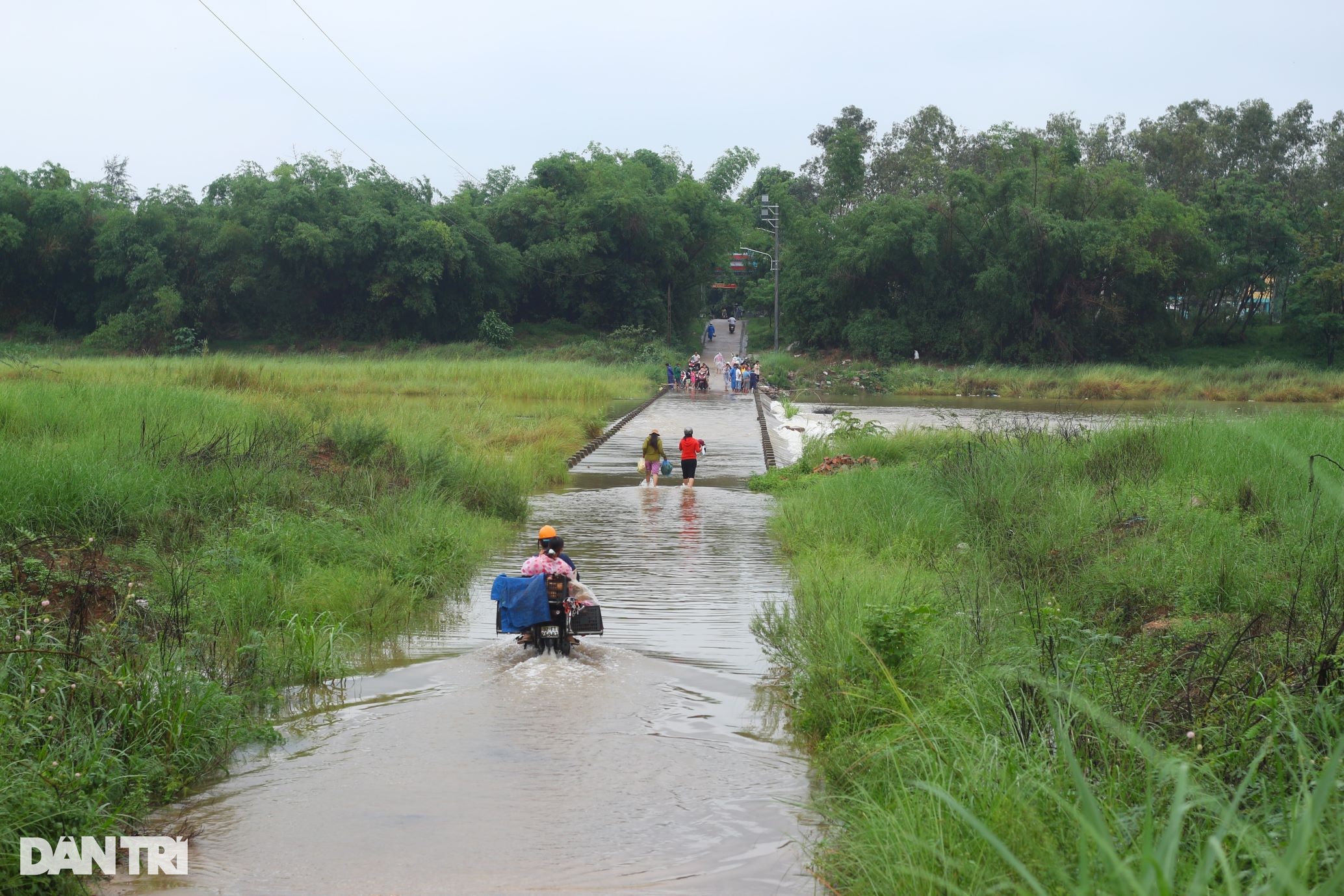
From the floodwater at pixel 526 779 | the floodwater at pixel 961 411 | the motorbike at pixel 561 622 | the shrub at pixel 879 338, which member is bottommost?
the floodwater at pixel 526 779

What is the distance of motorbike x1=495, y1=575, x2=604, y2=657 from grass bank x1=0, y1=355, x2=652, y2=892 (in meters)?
1.30

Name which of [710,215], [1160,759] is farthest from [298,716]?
[710,215]

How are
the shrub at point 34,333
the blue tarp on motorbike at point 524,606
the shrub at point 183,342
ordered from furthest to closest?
the shrub at point 34,333, the shrub at point 183,342, the blue tarp on motorbike at point 524,606

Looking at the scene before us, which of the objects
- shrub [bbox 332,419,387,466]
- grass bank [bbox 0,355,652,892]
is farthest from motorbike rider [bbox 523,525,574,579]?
shrub [bbox 332,419,387,466]

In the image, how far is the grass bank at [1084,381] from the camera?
52.9 meters

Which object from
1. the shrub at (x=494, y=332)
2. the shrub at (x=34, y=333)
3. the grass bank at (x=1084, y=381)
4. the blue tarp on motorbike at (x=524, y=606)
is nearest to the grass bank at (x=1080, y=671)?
the blue tarp on motorbike at (x=524, y=606)

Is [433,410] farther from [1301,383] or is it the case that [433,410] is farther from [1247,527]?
[1301,383]

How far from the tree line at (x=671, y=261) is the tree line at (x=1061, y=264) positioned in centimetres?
13

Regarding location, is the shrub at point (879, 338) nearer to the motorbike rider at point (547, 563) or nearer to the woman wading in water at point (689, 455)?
the woman wading in water at point (689, 455)

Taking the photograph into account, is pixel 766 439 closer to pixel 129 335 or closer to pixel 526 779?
pixel 526 779

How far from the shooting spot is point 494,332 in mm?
69000

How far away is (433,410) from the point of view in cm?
2742

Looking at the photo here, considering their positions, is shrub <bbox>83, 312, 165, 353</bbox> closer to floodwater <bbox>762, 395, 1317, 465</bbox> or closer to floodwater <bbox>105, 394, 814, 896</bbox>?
floodwater <bbox>762, 395, 1317, 465</bbox>

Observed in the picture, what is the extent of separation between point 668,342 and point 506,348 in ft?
38.5
